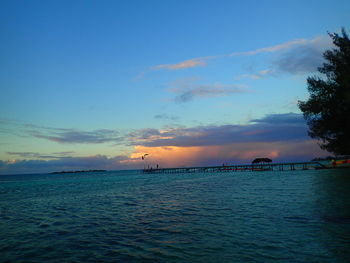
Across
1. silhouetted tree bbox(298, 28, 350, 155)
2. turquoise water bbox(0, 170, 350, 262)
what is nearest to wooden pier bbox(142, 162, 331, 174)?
silhouetted tree bbox(298, 28, 350, 155)

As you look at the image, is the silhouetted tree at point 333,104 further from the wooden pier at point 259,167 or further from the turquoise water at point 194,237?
the wooden pier at point 259,167

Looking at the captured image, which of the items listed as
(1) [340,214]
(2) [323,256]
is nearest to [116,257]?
(2) [323,256]

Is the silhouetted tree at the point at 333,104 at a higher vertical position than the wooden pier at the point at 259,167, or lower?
higher

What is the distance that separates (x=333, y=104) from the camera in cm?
3006

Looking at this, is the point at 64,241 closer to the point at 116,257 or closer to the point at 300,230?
the point at 116,257

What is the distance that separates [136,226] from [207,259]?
6208 millimetres

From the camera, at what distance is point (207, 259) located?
7566 mm

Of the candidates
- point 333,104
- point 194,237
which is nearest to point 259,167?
point 333,104

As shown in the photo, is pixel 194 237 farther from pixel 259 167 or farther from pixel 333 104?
pixel 259 167

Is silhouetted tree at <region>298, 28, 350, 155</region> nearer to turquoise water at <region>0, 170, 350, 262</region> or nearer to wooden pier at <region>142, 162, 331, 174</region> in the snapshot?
turquoise water at <region>0, 170, 350, 262</region>

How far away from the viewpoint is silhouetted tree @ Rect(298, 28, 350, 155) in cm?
2902

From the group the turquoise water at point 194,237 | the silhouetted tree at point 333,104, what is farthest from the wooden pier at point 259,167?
the turquoise water at point 194,237

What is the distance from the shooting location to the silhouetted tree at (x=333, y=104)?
29.0 metres

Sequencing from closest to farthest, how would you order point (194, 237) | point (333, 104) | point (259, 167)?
point (194, 237) < point (333, 104) < point (259, 167)
